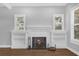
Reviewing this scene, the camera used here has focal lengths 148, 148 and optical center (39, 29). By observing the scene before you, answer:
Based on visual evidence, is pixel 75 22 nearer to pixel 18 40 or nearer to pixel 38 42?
pixel 38 42

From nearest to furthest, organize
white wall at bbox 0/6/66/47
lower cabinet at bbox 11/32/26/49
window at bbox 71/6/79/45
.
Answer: window at bbox 71/6/79/45, white wall at bbox 0/6/66/47, lower cabinet at bbox 11/32/26/49

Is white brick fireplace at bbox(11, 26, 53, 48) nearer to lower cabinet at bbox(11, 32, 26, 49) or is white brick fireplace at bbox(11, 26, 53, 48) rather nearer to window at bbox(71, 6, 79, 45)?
lower cabinet at bbox(11, 32, 26, 49)

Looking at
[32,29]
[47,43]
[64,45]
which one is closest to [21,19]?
[32,29]

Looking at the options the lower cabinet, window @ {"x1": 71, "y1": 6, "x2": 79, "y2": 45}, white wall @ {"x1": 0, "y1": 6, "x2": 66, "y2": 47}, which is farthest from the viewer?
the lower cabinet

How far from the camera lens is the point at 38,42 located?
7.19m

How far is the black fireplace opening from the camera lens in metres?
7.07

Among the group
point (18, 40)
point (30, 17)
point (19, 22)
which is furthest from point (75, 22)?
point (18, 40)

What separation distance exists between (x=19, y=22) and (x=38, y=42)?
134 cm

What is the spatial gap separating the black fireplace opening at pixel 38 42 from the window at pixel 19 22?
0.78 meters

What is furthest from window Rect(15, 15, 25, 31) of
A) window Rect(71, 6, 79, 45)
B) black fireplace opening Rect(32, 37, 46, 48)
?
window Rect(71, 6, 79, 45)

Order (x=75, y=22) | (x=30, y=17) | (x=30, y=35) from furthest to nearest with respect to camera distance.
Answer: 1. (x=30, y=35)
2. (x=30, y=17)
3. (x=75, y=22)

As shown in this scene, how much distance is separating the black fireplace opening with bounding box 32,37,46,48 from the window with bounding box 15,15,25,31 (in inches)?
30.9

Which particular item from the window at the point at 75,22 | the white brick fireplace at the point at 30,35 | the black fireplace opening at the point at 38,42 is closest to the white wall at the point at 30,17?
the white brick fireplace at the point at 30,35

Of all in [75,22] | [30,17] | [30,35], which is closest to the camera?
[75,22]
